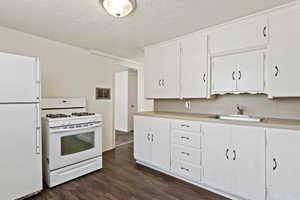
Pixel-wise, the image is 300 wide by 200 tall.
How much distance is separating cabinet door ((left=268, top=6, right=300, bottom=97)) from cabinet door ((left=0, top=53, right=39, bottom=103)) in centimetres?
297

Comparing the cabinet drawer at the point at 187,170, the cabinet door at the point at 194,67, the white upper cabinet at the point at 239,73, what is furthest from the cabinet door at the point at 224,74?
the cabinet drawer at the point at 187,170

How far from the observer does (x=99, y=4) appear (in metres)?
1.83

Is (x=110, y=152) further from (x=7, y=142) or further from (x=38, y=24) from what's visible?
(x=38, y=24)

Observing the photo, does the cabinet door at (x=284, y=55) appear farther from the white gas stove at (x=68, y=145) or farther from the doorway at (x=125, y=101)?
the doorway at (x=125, y=101)

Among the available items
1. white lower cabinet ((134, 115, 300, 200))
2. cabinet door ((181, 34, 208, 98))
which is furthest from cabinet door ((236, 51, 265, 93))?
white lower cabinet ((134, 115, 300, 200))

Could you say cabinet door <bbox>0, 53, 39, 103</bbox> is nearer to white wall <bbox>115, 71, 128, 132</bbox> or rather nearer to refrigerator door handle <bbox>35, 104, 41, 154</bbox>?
refrigerator door handle <bbox>35, 104, 41, 154</bbox>

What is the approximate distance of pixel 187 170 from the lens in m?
2.36

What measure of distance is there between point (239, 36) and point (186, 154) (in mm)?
1828

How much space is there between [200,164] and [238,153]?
55 centimetres

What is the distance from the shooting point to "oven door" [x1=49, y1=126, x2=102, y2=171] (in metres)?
2.25

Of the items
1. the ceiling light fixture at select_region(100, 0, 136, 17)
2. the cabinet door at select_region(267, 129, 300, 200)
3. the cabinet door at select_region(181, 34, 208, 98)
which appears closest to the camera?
the cabinet door at select_region(267, 129, 300, 200)

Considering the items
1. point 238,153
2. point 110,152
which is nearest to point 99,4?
point 238,153

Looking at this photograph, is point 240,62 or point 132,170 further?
point 132,170

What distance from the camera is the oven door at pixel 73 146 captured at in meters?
2.25
